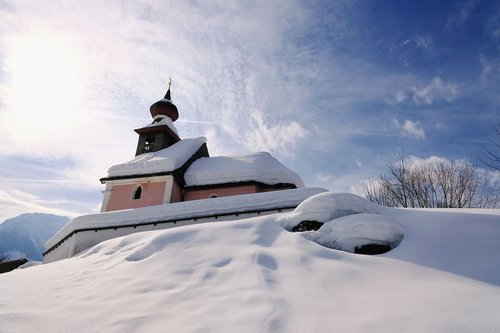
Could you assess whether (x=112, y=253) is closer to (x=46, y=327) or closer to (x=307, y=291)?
(x=46, y=327)

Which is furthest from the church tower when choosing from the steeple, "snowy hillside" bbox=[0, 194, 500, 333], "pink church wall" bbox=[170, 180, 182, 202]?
"snowy hillside" bbox=[0, 194, 500, 333]

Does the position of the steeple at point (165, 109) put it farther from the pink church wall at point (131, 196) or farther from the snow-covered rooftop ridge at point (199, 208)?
the snow-covered rooftop ridge at point (199, 208)

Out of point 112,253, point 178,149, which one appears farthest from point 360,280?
point 178,149

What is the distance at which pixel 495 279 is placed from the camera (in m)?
3.57

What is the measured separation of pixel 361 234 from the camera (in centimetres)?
512

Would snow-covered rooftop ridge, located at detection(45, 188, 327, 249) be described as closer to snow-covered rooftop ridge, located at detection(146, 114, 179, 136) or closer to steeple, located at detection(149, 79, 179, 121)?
snow-covered rooftop ridge, located at detection(146, 114, 179, 136)

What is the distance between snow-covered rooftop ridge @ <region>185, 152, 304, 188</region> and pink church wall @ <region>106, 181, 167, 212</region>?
1821 millimetres

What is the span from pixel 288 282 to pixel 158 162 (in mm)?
16204

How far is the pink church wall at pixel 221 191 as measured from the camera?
16.8 metres

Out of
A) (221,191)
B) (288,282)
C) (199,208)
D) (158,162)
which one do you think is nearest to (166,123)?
(158,162)

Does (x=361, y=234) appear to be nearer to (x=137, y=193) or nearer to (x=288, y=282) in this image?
(x=288, y=282)

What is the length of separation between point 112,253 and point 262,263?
4001 mm

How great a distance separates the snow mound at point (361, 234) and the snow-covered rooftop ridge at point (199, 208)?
158 inches

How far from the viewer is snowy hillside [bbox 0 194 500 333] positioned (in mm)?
2904
